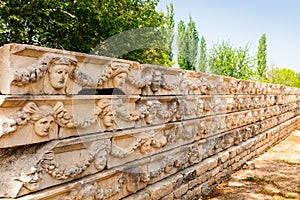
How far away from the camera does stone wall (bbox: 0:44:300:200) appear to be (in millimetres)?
2014

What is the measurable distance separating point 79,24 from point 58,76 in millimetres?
13243

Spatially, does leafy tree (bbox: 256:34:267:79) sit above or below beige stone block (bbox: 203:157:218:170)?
above

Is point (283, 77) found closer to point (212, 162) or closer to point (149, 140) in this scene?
point (212, 162)

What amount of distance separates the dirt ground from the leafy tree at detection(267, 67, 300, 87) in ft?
108

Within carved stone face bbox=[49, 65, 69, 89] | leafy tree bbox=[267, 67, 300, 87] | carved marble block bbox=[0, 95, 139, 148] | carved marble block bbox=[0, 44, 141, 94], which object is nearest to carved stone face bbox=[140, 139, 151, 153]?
carved marble block bbox=[0, 95, 139, 148]

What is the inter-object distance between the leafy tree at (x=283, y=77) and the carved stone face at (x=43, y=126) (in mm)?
38419

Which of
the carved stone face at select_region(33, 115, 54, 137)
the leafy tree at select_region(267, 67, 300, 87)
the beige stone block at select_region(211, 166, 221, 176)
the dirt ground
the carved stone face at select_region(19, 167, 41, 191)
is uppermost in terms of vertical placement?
the leafy tree at select_region(267, 67, 300, 87)

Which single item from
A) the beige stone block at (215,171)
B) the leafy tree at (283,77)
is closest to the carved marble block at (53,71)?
the beige stone block at (215,171)

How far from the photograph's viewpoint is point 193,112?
427 cm

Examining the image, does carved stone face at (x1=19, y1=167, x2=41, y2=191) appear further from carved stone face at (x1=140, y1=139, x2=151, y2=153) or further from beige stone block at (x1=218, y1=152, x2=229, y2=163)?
beige stone block at (x1=218, y1=152, x2=229, y2=163)

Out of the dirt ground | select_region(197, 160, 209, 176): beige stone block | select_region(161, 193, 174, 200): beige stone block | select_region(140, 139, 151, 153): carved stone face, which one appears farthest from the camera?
the dirt ground

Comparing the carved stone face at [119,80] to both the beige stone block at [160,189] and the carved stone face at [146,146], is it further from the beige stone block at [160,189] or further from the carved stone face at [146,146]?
the beige stone block at [160,189]

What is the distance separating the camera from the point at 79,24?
578 inches

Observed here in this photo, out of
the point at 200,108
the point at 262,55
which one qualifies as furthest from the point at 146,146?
the point at 262,55
